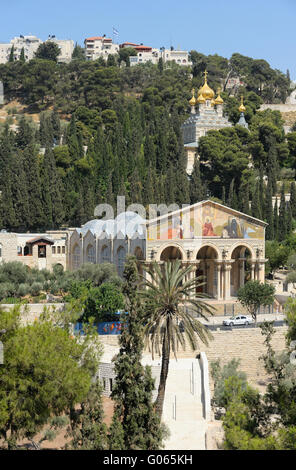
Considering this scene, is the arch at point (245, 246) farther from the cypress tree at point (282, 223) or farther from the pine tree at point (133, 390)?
the pine tree at point (133, 390)

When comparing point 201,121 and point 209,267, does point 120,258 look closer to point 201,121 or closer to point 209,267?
point 209,267

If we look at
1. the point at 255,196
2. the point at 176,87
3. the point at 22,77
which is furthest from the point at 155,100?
the point at 255,196

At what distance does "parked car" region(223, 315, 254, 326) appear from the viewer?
38062 mm

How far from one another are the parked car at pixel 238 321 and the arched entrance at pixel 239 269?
367 inches

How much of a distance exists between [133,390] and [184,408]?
5184 mm

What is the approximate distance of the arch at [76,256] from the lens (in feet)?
171

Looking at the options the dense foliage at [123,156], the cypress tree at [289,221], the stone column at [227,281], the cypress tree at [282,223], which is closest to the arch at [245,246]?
the stone column at [227,281]

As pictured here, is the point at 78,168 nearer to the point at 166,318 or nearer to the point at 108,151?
the point at 108,151

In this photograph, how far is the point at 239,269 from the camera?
159 ft

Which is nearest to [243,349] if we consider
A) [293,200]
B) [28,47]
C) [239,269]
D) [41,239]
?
[239,269]

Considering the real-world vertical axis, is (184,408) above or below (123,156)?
below

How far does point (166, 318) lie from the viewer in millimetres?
26062

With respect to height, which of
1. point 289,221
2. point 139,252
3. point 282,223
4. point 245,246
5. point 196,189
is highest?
point 196,189

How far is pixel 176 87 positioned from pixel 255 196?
129 ft
